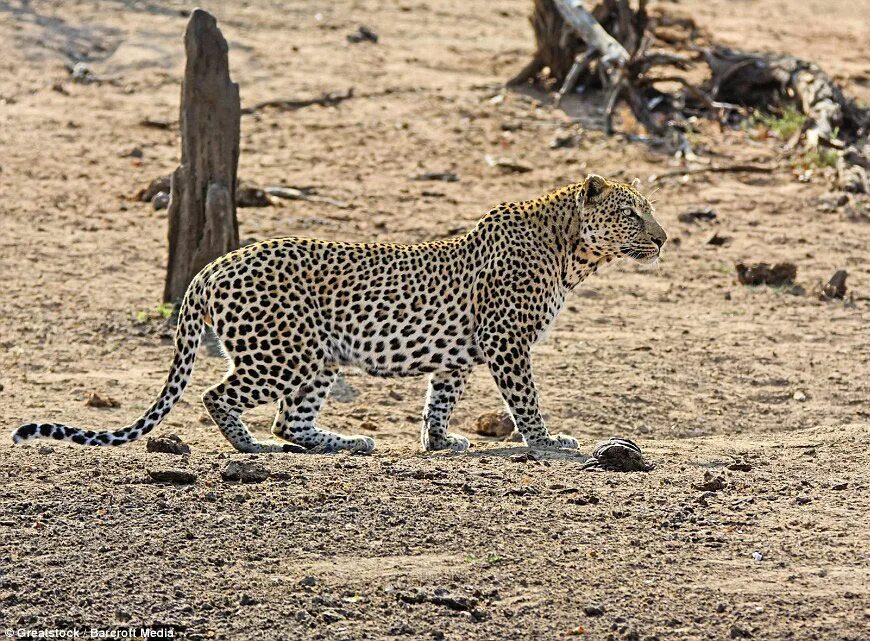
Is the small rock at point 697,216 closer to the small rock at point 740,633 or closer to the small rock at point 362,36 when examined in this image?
the small rock at point 362,36

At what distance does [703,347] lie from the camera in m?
12.8

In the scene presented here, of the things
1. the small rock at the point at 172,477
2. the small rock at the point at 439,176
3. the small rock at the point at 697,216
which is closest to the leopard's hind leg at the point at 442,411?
the small rock at the point at 172,477

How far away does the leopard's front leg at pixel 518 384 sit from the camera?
10.0 metres

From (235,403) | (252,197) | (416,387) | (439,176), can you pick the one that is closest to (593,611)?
(235,403)

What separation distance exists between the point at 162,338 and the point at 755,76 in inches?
391

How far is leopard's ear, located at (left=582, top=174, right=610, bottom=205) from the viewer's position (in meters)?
10.3

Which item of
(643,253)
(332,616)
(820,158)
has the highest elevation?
(643,253)

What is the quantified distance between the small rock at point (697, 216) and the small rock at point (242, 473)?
8.48 meters

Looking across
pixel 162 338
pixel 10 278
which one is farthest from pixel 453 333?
pixel 10 278

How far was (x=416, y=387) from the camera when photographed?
39.7 feet

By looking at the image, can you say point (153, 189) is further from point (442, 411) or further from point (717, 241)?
point (442, 411)

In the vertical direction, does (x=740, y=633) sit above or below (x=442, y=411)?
above

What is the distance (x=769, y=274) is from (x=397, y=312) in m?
5.52

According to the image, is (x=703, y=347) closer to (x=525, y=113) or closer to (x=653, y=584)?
(x=653, y=584)
